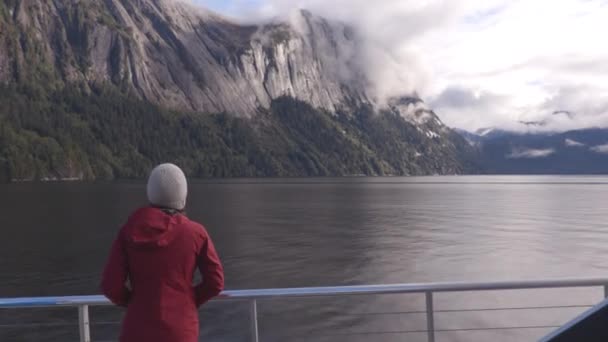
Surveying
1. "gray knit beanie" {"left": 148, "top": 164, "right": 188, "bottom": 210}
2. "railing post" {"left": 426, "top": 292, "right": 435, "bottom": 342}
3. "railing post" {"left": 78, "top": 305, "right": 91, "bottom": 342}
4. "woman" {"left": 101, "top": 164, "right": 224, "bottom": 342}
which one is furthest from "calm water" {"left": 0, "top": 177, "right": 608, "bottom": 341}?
"gray knit beanie" {"left": 148, "top": 164, "right": 188, "bottom": 210}

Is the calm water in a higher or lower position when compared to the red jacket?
lower

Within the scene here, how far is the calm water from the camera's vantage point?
27359 mm

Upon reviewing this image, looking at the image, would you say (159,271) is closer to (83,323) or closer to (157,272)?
(157,272)

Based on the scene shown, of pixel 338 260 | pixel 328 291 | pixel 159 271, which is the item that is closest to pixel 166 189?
pixel 159 271

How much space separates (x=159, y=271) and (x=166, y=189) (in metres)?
0.61

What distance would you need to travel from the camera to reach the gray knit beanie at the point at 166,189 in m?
4.18

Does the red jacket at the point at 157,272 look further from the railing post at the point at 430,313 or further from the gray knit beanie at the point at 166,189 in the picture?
the railing post at the point at 430,313

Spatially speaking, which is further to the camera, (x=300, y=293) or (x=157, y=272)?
(x=300, y=293)

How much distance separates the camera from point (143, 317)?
3996 mm

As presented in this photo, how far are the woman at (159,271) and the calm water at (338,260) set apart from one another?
3052mm

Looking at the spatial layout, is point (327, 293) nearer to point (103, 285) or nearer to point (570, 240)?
point (103, 285)

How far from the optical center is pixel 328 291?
553 cm

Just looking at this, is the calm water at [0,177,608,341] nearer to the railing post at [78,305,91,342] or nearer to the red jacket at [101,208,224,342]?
the railing post at [78,305,91,342]

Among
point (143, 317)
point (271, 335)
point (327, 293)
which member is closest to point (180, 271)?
point (143, 317)
